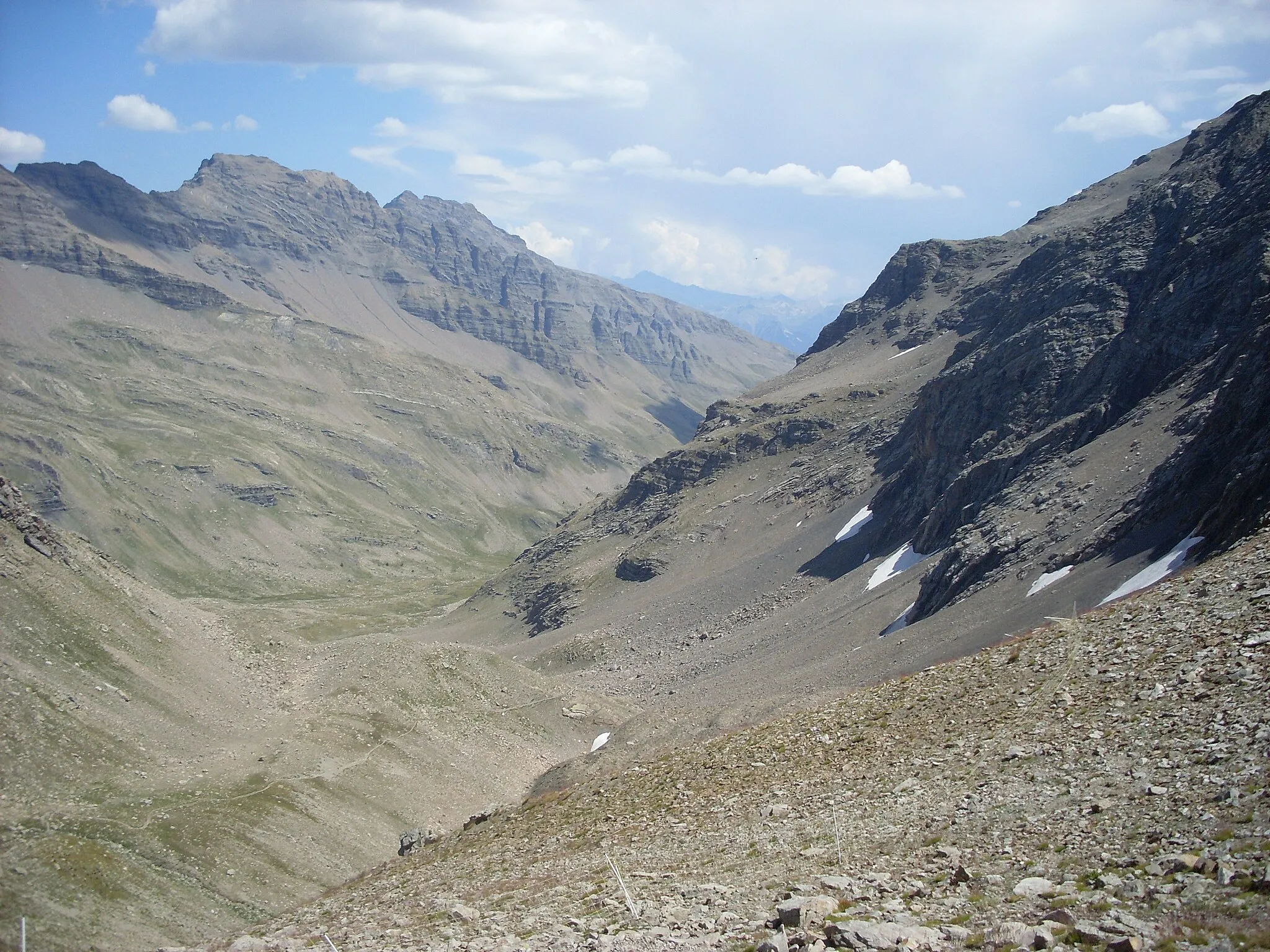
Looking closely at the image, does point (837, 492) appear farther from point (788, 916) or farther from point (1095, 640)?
point (788, 916)

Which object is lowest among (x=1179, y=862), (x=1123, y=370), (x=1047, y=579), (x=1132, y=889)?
(x=1047, y=579)

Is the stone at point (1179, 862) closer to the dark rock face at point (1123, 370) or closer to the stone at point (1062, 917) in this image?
the stone at point (1062, 917)

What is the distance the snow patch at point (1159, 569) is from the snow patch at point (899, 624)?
2252 cm

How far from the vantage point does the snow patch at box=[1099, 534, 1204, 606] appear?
148ft

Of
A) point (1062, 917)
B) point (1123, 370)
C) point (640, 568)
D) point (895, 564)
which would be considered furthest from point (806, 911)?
point (640, 568)

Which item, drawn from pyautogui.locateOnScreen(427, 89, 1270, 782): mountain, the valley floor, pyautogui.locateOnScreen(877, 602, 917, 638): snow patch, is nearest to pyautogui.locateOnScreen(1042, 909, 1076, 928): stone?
the valley floor

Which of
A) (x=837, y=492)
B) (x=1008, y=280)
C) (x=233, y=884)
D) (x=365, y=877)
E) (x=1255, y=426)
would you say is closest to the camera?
(x=365, y=877)

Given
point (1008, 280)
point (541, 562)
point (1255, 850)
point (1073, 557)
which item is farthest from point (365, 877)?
point (1008, 280)

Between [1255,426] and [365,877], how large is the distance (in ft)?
154

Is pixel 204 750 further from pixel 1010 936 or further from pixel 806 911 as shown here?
pixel 1010 936

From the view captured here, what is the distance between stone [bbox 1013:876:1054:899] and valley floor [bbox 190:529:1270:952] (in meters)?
0.09

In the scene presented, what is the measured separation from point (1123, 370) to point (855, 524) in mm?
36007

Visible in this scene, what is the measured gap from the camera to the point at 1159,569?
46344mm

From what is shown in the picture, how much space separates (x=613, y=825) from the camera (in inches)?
1225
